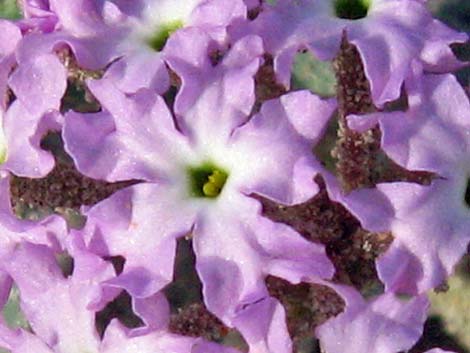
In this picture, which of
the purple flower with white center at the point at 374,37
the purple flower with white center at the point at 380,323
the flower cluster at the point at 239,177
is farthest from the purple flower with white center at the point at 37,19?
the purple flower with white center at the point at 380,323

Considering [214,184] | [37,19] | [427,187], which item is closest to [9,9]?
[37,19]

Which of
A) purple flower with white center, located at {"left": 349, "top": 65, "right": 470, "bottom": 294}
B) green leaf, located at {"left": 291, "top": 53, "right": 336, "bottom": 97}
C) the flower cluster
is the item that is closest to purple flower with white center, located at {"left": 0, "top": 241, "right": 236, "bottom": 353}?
the flower cluster

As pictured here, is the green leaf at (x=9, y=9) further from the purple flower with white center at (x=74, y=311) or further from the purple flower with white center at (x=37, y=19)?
the purple flower with white center at (x=74, y=311)

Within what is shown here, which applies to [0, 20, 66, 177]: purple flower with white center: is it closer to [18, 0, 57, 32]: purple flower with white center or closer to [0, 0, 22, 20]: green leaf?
[18, 0, 57, 32]: purple flower with white center

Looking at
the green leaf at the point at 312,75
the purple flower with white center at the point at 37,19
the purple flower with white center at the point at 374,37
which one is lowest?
the green leaf at the point at 312,75

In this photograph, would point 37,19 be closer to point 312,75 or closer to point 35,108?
point 35,108

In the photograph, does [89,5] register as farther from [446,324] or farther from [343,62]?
[446,324]
